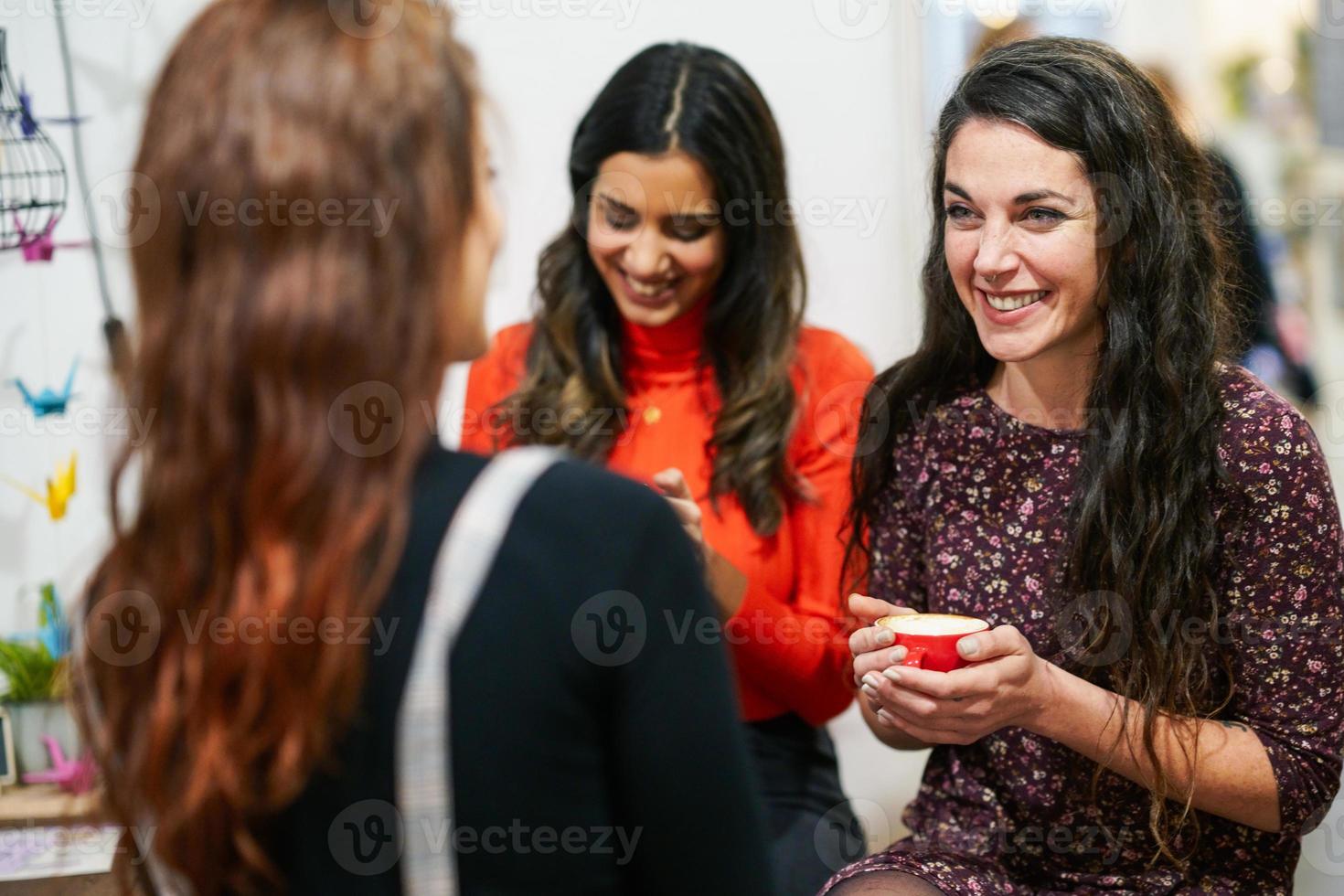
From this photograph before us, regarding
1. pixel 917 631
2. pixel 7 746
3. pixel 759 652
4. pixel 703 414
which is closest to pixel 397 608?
pixel 917 631

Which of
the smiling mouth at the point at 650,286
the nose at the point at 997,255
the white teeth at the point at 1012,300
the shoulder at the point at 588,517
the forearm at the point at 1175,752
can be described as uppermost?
the nose at the point at 997,255

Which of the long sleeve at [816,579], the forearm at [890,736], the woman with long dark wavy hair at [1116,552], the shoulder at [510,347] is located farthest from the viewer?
the shoulder at [510,347]

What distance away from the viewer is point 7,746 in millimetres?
2020

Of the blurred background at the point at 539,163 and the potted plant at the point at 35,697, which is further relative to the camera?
the blurred background at the point at 539,163

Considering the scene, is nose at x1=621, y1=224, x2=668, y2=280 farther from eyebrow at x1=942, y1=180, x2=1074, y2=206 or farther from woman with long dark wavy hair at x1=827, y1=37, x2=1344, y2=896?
eyebrow at x1=942, y1=180, x2=1074, y2=206

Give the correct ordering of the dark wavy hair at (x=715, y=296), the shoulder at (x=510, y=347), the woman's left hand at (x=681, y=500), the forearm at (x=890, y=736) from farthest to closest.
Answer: the shoulder at (x=510, y=347) → the dark wavy hair at (x=715, y=296) → the forearm at (x=890, y=736) → the woman's left hand at (x=681, y=500)

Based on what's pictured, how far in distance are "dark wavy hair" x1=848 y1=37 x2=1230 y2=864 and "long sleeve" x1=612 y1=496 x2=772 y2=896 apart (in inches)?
28.5

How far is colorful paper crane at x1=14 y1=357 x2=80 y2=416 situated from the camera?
7.11 ft

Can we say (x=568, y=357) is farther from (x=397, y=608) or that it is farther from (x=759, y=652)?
(x=397, y=608)

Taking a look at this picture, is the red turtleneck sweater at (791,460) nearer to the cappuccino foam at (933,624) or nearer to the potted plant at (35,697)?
the cappuccino foam at (933,624)

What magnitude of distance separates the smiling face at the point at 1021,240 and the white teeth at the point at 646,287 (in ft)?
1.79

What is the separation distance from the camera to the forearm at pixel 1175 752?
4.50 ft

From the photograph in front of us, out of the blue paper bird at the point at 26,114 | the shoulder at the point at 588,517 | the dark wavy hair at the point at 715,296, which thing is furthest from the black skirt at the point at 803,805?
the blue paper bird at the point at 26,114

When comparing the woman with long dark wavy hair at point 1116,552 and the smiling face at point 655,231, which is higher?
the smiling face at point 655,231
